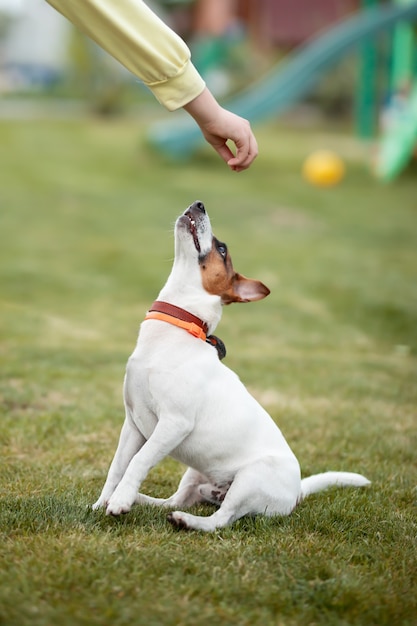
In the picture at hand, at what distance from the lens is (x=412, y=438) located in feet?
16.2

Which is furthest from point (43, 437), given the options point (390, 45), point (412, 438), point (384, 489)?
point (390, 45)

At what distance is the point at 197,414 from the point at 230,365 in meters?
3.07

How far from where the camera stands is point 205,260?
11.6 ft

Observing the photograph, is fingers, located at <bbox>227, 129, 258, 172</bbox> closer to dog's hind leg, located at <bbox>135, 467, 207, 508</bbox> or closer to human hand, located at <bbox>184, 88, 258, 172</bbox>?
human hand, located at <bbox>184, 88, 258, 172</bbox>

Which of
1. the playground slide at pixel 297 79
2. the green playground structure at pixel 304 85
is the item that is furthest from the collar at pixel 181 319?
the playground slide at pixel 297 79

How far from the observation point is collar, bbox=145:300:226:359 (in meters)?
3.43

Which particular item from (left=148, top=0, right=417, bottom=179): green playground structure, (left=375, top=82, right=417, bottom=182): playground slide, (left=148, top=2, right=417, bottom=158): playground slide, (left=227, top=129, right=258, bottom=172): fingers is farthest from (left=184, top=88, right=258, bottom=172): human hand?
(left=148, top=2, right=417, bottom=158): playground slide

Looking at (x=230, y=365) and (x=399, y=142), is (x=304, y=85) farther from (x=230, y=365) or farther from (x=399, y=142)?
(x=230, y=365)

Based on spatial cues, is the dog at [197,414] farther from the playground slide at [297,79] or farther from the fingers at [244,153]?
the playground slide at [297,79]

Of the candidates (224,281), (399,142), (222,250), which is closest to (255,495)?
(224,281)

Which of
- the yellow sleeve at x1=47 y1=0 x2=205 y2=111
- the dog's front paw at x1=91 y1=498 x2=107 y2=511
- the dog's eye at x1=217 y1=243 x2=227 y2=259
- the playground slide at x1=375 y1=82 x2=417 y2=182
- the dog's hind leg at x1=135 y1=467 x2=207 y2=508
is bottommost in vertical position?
the dog's front paw at x1=91 y1=498 x2=107 y2=511

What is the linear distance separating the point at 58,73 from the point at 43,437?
108 ft

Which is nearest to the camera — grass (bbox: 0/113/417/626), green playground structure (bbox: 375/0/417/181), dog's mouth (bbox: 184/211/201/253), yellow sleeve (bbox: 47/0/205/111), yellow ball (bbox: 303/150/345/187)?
yellow sleeve (bbox: 47/0/205/111)

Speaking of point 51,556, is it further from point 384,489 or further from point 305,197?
point 305,197
